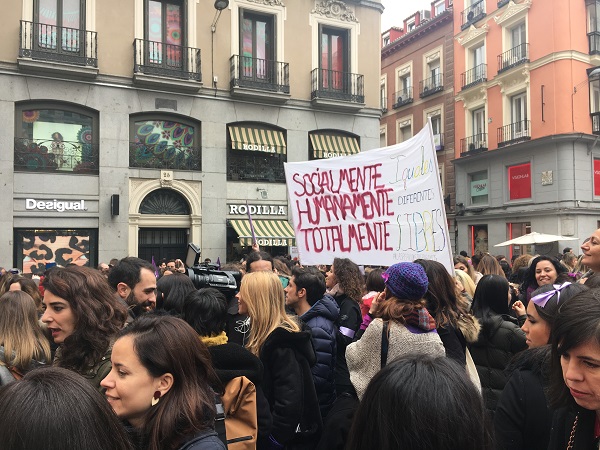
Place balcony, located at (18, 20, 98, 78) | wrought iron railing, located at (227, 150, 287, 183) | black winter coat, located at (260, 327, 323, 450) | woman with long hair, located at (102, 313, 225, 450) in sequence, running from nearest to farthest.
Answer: woman with long hair, located at (102, 313, 225, 450), black winter coat, located at (260, 327, 323, 450), balcony, located at (18, 20, 98, 78), wrought iron railing, located at (227, 150, 287, 183)

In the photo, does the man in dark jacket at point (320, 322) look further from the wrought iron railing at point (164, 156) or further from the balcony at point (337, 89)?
the balcony at point (337, 89)

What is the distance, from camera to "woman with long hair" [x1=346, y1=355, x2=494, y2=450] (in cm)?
131

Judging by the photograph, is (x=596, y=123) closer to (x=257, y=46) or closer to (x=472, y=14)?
(x=472, y=14)

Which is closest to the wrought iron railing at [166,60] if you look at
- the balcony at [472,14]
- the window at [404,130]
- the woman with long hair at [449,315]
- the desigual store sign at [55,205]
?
the desigual store sign at [55,205]

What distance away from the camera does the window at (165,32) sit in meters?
16.8

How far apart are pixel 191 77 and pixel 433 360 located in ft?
56.2

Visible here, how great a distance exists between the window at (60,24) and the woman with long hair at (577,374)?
1698 cm

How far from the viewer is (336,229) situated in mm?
7367

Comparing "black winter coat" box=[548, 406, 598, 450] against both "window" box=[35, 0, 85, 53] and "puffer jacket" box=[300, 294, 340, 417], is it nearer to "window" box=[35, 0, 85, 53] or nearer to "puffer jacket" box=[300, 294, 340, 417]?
"puffer jacket" box=[300, 294, 340, 417]

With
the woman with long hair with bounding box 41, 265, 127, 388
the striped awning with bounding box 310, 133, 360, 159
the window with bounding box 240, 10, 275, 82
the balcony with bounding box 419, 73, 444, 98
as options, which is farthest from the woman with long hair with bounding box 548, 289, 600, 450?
the balcony with bounding box 419, 73, 444, 98

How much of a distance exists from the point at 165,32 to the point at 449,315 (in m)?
16.3

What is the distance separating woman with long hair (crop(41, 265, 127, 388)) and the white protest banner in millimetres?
3392

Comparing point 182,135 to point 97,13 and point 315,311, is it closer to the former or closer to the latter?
point 97,13

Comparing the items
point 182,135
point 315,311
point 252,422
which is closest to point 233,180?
point 182,135
